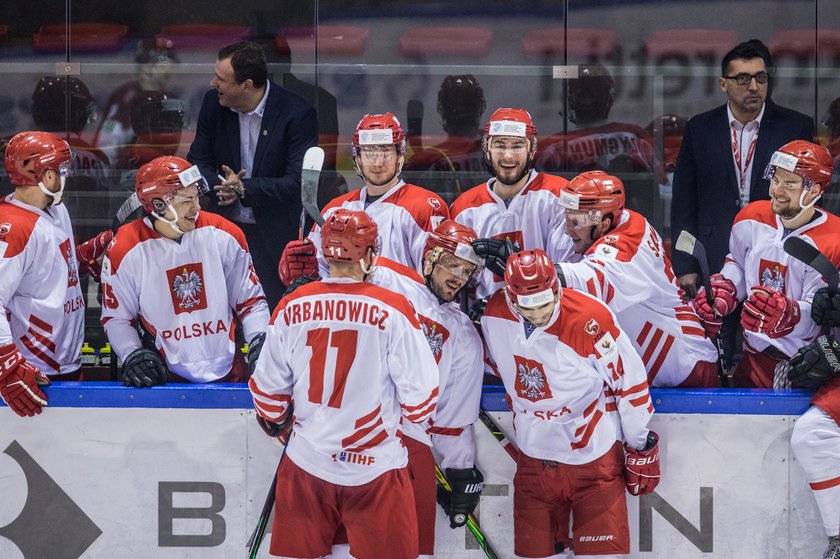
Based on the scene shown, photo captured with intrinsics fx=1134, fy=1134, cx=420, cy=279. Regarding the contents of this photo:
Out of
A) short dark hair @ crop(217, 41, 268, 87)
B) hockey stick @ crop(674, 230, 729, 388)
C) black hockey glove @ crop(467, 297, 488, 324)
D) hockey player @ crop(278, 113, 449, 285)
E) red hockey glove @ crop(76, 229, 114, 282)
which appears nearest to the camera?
black hockey glove @ crop(467, 297, 488, 324)

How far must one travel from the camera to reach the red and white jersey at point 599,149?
5055 mm

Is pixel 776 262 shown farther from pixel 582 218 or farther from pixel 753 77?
pixel 753 77

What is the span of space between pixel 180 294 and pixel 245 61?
44.7 inches

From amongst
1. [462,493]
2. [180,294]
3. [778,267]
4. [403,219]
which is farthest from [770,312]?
[180,294]

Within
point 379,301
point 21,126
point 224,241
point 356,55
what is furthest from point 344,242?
point 21,126

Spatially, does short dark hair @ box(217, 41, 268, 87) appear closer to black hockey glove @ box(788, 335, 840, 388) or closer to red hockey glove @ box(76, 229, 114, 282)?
red hockey glove @ box(76, 229, 114, 282)

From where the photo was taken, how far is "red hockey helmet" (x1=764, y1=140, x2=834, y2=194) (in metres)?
3.48

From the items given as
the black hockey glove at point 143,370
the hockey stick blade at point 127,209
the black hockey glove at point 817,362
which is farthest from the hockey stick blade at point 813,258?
the hockey stick blade at point 127,209

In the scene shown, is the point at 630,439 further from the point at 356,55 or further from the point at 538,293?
the point at 356,55

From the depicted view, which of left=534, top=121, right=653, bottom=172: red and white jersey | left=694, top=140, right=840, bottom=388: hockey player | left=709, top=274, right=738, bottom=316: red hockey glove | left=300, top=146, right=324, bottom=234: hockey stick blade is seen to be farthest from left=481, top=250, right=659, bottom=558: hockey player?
left=534, top=121, right=653, bottom=172: red and white jersey

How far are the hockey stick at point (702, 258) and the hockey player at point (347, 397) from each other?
1051 mm

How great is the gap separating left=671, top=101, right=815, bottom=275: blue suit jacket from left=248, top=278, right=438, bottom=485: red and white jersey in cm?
162

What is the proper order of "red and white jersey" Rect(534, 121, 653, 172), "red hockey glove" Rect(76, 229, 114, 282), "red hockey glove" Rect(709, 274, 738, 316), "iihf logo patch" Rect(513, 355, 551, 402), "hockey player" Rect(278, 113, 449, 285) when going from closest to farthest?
"iihf logo patch" Rect(513, 355, 551, 402) → "red hockey glove" Rect(709, 274, 738, 316) → "hockey player" Rect(278, 113, 449, 285) → "red hockey glove" Rect(76, 229, 114, 282) → "red and white jersey" Rect(534, 121, 653, 172)

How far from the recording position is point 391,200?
12.6 ft
